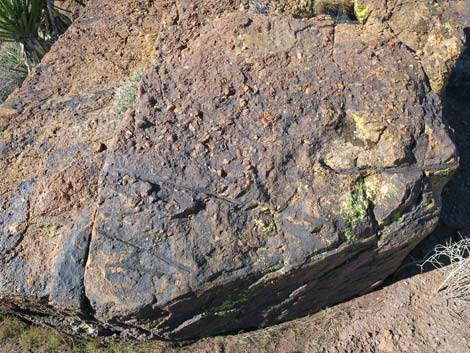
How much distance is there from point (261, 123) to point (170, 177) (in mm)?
681

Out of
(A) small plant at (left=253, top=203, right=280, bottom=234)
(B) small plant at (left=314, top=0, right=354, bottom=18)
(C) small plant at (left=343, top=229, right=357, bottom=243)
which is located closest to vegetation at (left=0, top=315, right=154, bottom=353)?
(A) small plant at (left=253, top=203, right=280, bottom=234)

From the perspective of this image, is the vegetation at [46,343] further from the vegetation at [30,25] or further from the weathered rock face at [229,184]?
the vegetation at [30,25]

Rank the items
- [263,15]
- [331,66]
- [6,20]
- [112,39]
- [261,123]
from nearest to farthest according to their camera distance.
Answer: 1. [261,123]
2. [331,66]
3. [263,15]
4. [112,39]
5. [6,20]

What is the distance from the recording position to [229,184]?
2818 mm

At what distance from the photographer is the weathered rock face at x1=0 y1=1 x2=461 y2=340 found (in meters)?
2.72

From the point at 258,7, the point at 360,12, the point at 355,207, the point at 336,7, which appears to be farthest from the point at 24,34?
the point at 355,207

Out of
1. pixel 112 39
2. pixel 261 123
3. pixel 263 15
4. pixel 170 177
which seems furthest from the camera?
pixel 112 39

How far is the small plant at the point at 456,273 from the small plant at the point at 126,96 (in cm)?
247

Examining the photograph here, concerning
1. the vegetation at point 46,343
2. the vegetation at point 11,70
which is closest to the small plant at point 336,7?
the vegetation at point 46,343

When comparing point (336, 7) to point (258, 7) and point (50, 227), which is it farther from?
point (50, 227)

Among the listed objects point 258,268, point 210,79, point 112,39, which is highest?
point 112,39

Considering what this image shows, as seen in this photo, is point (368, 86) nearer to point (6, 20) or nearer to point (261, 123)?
point (261, 123)

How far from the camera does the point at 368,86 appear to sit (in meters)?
3.15

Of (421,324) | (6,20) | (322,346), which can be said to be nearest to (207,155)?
(322,346)
